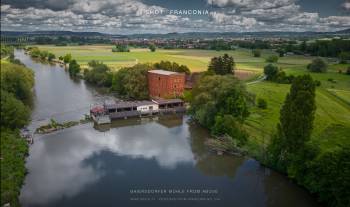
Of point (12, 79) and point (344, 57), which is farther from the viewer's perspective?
point (344, 57)

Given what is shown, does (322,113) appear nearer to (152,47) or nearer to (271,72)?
(271,72)

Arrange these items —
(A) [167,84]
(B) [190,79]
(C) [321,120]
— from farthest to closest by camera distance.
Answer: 1. (B) [190,79]
2. (A) [167,84]
3. (C) [321,120]

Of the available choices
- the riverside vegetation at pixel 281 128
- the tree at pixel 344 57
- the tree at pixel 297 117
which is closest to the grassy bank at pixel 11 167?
the riverside vegetation at pixel 281 128

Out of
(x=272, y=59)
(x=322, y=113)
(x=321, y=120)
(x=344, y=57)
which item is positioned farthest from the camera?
(x=272, y=59)

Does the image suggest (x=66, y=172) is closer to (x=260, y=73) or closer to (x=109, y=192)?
(x=109, y=192)

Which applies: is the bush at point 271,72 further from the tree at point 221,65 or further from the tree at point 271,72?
the tree at point 221,65

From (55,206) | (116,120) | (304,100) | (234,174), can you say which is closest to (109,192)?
(55,206)

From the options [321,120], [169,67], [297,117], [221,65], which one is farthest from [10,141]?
[221,65]
